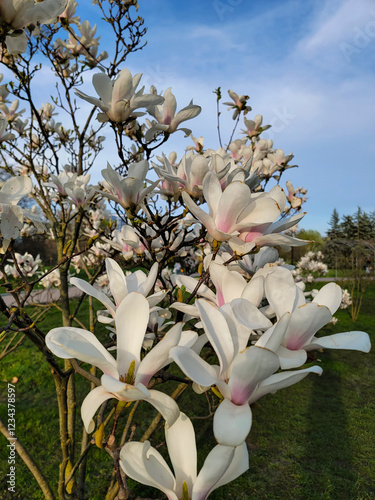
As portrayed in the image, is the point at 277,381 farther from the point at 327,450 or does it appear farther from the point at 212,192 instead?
the point at 327,450

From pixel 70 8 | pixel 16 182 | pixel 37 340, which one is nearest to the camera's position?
pixel 16 182

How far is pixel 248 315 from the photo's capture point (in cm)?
63

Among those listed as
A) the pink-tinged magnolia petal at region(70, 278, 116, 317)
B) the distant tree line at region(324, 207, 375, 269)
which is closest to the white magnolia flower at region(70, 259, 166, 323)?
the pink-tinged magnolia petal at region(70, 278, 116, 317)

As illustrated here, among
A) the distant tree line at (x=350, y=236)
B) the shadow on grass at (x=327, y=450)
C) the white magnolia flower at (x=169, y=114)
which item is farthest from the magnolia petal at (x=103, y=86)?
the distant tree line at (x=350, y=236)

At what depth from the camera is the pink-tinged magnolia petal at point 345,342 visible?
63cm

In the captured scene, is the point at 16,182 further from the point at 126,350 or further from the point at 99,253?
the point at 99,253

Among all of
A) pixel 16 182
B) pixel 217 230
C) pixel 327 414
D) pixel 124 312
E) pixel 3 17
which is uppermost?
pixel 3 17

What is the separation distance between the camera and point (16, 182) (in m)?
1.02

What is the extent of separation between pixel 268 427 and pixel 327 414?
0.81 meters

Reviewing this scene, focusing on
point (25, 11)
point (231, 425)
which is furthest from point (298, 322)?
point (25, 11)

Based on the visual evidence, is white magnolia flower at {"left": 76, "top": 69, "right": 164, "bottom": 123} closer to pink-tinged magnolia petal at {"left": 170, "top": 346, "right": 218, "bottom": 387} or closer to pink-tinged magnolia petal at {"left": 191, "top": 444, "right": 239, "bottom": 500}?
pink-tinged magnolia petal at {"left": 170, "top": 346, "right": 218, "bottom": 387}

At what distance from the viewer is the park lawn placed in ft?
8.63

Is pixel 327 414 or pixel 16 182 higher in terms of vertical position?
pixel 16 182

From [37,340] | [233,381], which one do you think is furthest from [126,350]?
[37,340]
